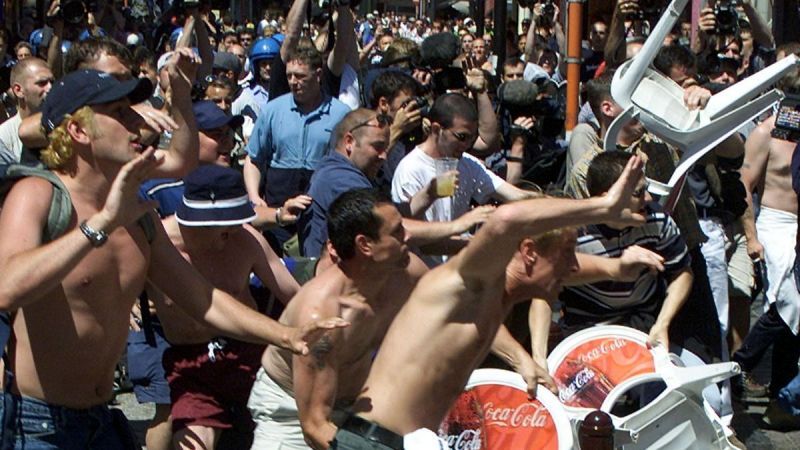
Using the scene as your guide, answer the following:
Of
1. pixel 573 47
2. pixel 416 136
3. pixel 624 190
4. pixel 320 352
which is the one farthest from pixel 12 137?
pixel 624 190

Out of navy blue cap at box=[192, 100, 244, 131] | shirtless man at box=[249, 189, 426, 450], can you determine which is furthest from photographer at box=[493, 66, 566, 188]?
shirtless man at box=[249, 189, 426, 450]

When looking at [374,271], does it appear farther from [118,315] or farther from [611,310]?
[611,310]

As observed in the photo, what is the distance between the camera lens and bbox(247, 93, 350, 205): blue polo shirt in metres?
8.07

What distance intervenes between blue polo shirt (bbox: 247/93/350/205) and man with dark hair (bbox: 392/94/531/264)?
45.2 inches

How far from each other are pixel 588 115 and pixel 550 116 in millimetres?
577

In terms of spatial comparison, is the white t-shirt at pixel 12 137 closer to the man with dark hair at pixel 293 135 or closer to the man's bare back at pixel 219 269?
the man with dark hair at pixel 293 135

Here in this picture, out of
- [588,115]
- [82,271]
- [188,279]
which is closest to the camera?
[82,271]

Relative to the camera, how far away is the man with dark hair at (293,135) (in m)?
8.08

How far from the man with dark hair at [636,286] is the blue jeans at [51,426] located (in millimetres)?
2465

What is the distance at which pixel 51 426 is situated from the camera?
13.3ft

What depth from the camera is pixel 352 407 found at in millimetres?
4516

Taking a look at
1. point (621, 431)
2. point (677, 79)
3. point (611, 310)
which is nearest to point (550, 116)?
point (677, 79)

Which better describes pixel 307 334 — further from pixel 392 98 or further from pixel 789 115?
pixel 789 115

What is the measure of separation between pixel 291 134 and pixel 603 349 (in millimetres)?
2757
